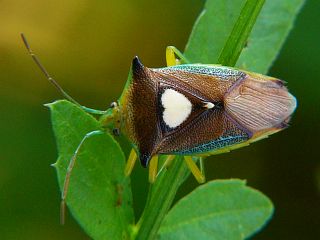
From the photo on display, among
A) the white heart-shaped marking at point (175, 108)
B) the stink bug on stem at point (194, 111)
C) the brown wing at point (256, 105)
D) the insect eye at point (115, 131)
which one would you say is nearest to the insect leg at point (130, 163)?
the stink bug on stem at point (194, 111)

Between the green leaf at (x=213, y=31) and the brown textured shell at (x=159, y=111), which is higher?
the green leaf at (x=213, y=31)

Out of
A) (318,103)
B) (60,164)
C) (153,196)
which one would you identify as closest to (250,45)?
(153,196)

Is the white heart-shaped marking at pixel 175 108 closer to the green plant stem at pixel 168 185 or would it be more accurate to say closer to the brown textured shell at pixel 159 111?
the brown textured shell at pixel 159 111

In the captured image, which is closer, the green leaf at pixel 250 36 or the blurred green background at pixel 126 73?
the green leaf at pixel 250 36

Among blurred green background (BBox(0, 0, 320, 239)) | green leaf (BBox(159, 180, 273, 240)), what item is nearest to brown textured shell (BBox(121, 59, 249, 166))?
green leaf (BBox(159, 180, 273, 240))

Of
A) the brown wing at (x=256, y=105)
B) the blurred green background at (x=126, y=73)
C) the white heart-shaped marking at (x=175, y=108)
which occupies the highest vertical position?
the brown wing at (x=256, y=105)

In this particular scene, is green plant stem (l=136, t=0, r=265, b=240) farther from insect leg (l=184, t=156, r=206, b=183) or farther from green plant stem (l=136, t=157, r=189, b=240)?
insect leg (l=184, t=156, r=206, b=183)

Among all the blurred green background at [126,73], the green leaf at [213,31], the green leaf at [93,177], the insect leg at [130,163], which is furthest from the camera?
the blurred green background at [126,73]
